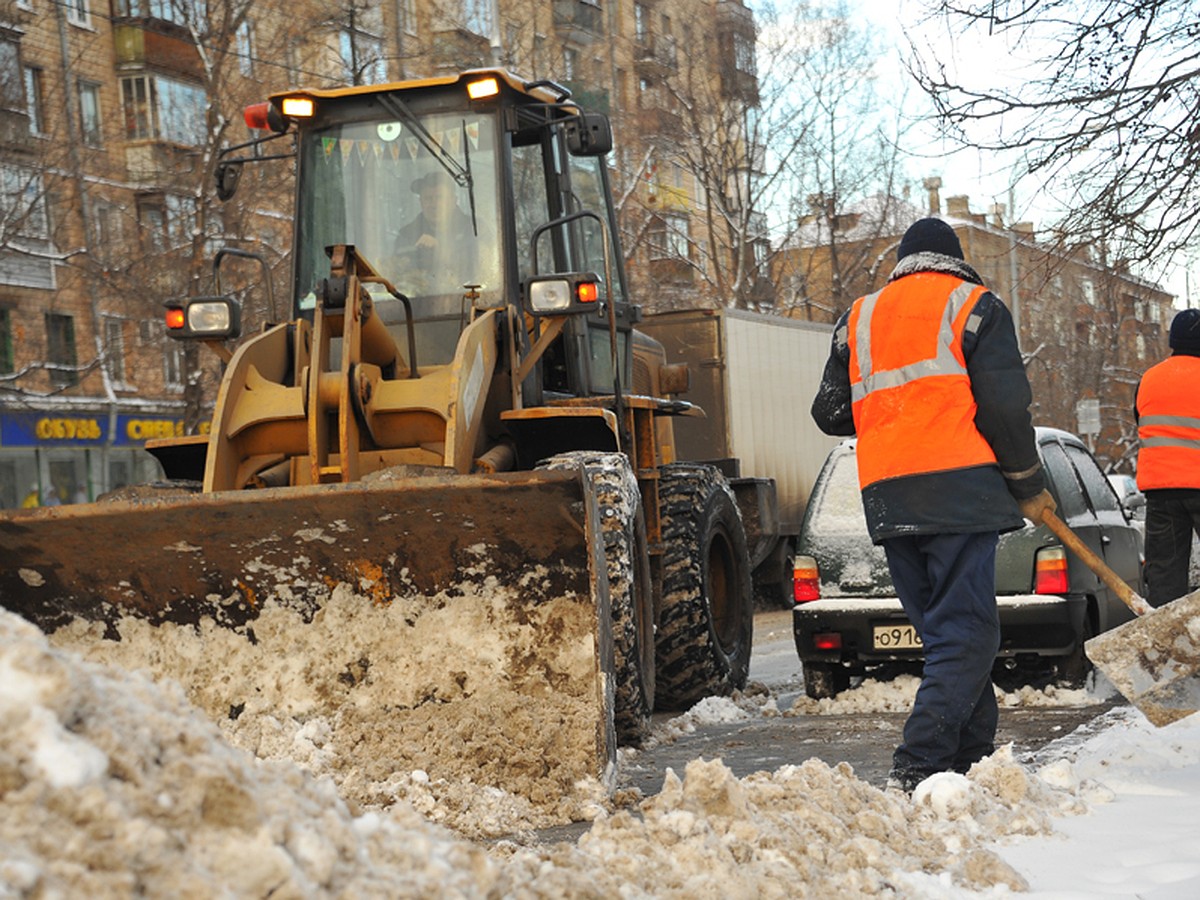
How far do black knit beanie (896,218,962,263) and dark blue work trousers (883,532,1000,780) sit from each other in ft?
3.46

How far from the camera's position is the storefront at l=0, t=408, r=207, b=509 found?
88.7ft

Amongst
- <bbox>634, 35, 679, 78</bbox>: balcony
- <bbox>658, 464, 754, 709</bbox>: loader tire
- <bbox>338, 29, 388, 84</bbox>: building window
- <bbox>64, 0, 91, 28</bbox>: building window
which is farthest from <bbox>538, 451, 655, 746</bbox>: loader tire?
<bbox>634, 35, 679, 78</bbox>: balcony

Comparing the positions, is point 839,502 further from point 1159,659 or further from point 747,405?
point 747,405

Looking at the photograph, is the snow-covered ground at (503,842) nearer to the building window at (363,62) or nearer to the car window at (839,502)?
the car window at (839,502)

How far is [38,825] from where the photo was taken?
101 inches

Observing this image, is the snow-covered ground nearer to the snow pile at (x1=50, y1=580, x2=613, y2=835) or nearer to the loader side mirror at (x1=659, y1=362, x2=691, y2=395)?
the snow pile at (x1=50, y1=580, x2=613, y2=835)

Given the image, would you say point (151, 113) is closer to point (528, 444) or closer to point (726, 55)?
point (726, 55)

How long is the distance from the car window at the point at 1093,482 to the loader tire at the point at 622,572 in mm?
3679

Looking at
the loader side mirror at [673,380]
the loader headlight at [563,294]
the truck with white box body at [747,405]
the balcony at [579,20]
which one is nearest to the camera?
the loader headlight at [563,294]

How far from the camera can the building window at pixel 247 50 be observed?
20.6 meters

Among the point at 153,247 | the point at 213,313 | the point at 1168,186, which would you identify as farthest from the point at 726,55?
the point at 213,313

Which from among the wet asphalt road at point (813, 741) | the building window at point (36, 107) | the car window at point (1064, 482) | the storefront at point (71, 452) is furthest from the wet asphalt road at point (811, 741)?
the storefront at point (71, 452)

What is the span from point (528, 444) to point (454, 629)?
1323 mm

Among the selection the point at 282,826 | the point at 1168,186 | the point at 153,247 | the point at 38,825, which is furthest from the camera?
the point at 153,247
